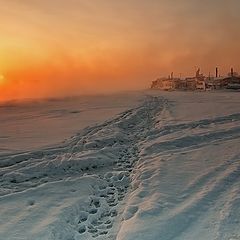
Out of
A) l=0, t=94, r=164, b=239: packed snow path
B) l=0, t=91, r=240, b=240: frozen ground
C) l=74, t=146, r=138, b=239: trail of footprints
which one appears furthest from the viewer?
l=0, t=94, r=164, b=239: packed snow path

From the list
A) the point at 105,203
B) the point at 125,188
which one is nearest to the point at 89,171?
the point at 125,188

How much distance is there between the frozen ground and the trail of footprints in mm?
15

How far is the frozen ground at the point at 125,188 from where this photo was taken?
484 cm

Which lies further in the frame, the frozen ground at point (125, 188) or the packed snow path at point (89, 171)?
the packed snow path at point (89, 171)

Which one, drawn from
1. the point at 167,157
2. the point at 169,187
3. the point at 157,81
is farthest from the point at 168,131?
the point at 157,81

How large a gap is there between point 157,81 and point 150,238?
349 feet

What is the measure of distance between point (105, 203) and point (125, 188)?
0.84 m

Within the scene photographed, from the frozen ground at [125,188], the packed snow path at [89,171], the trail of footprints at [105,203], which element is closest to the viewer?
the frozen ground at [125,188]

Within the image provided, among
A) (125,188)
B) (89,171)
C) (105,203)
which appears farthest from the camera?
(89,171)

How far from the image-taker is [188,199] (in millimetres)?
5797

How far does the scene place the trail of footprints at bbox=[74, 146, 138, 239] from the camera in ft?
16.3

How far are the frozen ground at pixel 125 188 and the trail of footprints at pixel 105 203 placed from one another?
15 mm

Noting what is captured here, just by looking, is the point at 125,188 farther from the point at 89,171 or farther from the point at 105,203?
the point at 89,171

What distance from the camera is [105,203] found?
5.92 meters
